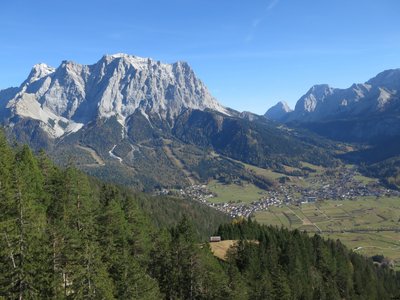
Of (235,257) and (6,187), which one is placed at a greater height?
(6,187)

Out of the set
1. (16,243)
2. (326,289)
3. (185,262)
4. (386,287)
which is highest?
(16,243)

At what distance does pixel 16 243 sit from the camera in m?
41.1

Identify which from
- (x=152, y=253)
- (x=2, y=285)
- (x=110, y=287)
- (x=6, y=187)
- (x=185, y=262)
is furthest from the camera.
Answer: (x=152, y=253)

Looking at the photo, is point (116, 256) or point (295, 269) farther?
point (295, 269)

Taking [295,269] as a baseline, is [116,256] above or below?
above

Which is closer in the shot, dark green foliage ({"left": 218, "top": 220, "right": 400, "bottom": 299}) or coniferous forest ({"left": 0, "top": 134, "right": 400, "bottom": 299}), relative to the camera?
coniferous forest ({"left": 0, "top": 134, "right": 400, "bottom": 299})

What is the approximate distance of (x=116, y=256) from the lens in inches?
2378

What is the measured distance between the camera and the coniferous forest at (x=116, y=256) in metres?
43.3

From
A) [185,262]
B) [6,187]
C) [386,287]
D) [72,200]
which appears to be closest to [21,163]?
[72,200]

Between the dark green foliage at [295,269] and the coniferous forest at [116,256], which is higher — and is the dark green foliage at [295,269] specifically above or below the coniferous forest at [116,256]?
below

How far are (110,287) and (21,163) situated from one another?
3602 cm

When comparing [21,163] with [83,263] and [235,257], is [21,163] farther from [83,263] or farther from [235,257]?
[235,257]

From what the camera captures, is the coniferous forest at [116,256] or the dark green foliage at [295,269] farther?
the dark green foliage at [295,269]

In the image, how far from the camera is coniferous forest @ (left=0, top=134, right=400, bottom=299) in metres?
43.3
